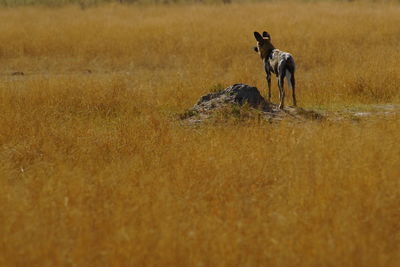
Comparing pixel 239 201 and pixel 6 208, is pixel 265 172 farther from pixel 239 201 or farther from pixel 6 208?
pixel 6 208

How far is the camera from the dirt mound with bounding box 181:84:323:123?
9.06m

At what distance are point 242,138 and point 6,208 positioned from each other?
10.7 ft

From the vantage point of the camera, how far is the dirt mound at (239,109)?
906cm

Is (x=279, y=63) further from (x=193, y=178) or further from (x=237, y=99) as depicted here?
(x=193, y=178)

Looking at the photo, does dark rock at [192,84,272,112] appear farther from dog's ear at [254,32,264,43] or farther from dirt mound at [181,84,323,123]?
dog's ear at [254,32,264,43]

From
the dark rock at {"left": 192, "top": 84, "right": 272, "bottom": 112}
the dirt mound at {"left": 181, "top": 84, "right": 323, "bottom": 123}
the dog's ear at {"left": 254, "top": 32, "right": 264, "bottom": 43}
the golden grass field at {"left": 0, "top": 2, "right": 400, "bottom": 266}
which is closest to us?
the golden grass field at {"left": 0, "top": 2, "right": 400, "bottom": 266}

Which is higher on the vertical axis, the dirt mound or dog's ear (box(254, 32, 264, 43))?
dog's ear (box(254, 32, 264, 43))

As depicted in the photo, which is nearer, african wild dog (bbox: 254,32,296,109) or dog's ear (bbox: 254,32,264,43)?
african wild dog (bbox: 254,32,296,109)

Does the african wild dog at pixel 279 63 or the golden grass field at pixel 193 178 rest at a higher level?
the african wild dog at pixel 279 63

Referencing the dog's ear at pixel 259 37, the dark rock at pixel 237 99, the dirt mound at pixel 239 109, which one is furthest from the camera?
the dog's ear at pixel 259 37

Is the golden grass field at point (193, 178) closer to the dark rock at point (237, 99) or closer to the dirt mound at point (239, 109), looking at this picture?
the dirt mound at point (239, 109)

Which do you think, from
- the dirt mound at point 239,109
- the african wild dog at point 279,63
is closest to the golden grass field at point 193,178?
the dirt mound at point 239,109

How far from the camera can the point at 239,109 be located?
9.07 meters

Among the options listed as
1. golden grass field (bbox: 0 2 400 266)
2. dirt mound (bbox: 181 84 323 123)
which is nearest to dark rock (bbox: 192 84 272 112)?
dirt mound (bbox: 181 84 323 123)
